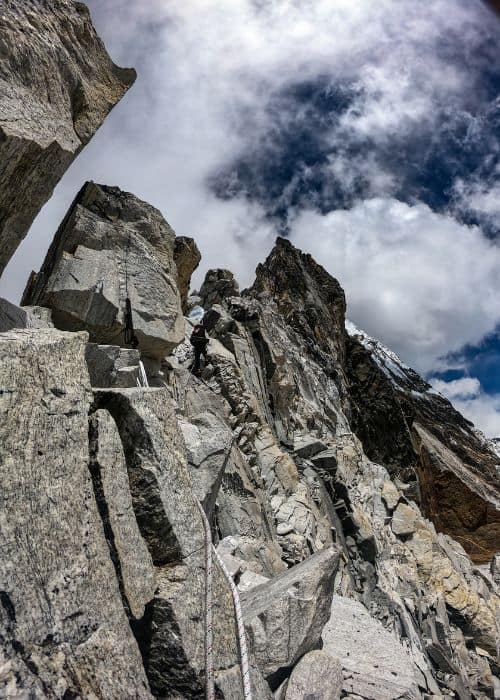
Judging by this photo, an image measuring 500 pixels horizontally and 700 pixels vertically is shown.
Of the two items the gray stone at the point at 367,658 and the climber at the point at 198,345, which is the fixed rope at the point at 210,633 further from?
the climber at the point at 198,345

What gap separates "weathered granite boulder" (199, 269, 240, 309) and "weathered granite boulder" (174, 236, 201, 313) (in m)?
10.4

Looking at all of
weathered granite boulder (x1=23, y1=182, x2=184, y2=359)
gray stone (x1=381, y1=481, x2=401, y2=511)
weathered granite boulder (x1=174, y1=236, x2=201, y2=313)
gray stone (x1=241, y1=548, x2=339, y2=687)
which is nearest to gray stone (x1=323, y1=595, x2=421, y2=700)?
gray stone (x1=241, y1=548, x2=339, y2=687)

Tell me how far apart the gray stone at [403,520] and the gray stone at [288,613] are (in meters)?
20.0

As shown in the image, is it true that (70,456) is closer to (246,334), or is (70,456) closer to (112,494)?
(112,494)

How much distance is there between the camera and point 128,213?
11961 mm

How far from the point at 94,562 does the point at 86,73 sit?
631 cm

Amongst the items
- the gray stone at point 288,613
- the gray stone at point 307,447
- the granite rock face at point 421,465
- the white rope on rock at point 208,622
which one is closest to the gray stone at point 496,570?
the granite rock face at point 421,465

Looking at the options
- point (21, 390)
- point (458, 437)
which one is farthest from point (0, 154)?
point (458, 437)

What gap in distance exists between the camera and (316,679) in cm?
533

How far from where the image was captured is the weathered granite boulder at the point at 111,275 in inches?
389

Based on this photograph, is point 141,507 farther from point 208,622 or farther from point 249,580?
point 249,580

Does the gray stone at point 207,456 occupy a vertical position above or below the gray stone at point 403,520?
below

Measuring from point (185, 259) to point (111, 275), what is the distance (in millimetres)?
5986

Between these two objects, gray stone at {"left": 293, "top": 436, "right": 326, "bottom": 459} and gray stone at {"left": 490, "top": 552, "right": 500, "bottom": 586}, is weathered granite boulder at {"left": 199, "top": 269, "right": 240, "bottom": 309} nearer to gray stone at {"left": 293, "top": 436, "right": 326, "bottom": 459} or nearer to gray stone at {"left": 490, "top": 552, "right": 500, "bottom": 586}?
gray stone at {"left": 293, "top": 436, "right": 326, "bottom": 459}
